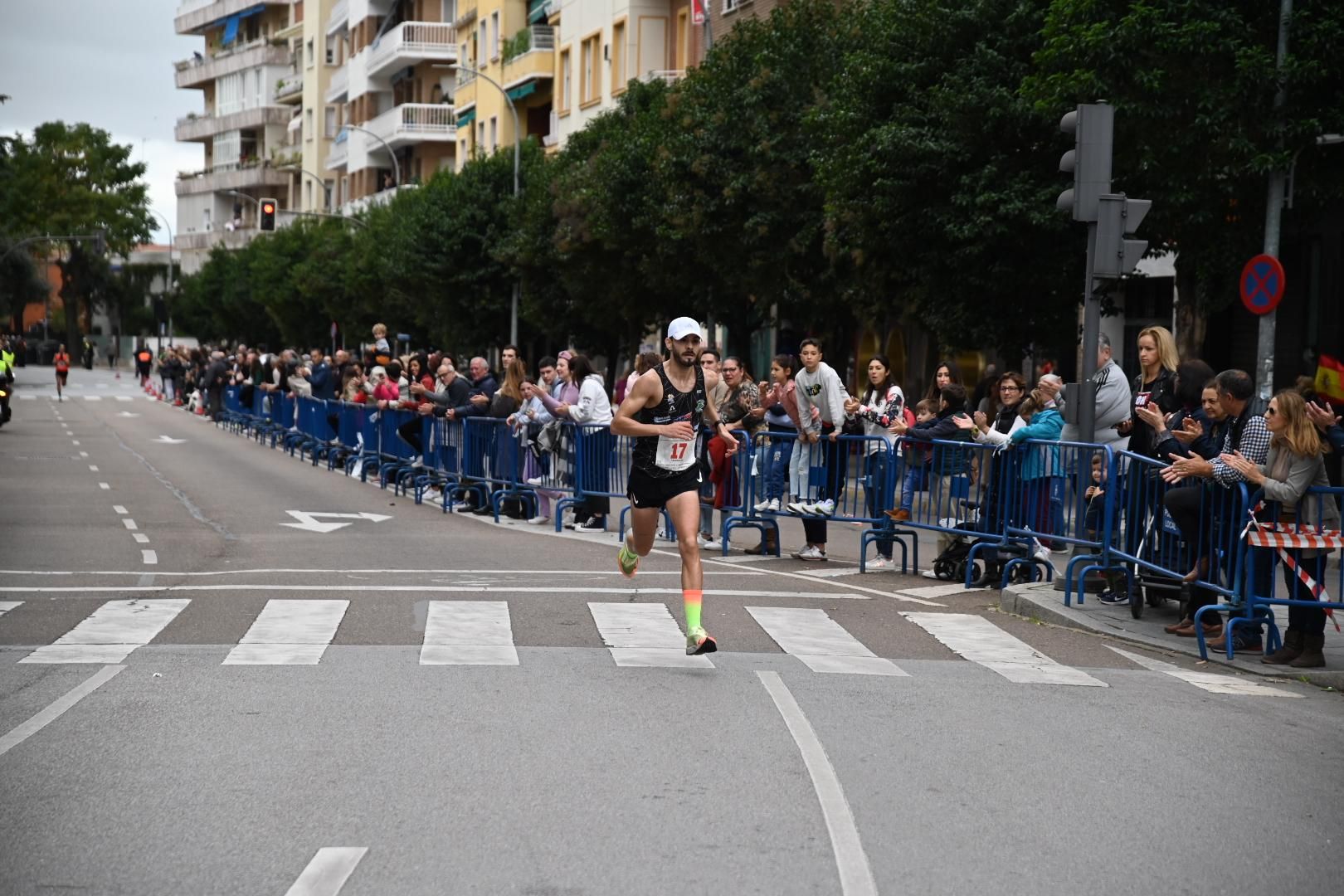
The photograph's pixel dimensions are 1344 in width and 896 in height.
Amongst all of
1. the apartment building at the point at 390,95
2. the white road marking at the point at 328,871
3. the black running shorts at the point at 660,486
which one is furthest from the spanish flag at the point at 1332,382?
the apartment building at the point at 390,95

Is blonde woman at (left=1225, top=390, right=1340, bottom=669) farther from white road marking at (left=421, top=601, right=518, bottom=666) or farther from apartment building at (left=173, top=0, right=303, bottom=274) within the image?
apartment building at (left=173, top=0, right=303, bottom=274)

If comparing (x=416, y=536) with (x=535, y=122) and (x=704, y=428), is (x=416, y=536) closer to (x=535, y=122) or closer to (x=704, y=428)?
(x=704, y=428)

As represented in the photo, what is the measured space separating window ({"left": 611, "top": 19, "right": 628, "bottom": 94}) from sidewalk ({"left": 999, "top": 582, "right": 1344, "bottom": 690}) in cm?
4113

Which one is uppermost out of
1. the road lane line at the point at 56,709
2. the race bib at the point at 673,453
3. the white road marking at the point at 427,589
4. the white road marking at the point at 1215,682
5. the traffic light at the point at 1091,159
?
the traffic light at the point at 1091,159

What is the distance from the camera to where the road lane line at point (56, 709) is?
8.27 metres

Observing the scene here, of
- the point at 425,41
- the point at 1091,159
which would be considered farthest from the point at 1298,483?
the point at 425,41

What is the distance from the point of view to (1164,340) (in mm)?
14578

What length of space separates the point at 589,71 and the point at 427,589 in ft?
149

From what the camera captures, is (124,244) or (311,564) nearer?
(311,564)

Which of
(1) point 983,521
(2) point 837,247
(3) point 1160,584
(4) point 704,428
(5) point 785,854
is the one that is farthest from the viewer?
(2) point 837,247

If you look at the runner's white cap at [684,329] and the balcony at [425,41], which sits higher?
the balcony at [425,41]

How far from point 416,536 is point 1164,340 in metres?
8.14

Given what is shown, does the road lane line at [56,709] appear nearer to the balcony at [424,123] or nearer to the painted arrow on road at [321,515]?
the painted arrow on road at [321,515]

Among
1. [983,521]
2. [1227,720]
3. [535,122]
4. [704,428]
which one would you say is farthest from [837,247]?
[535,122]
